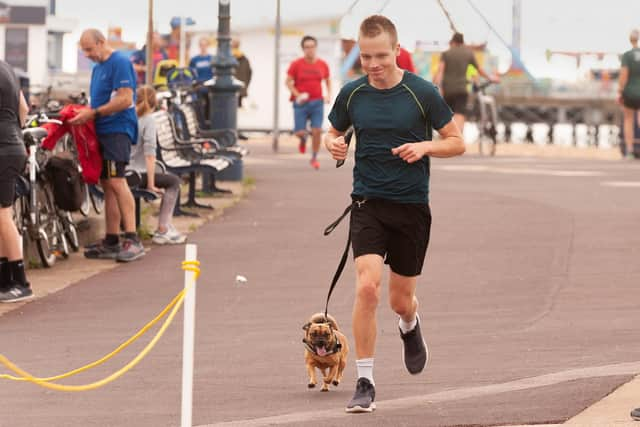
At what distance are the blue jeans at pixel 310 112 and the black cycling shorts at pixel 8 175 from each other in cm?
1433

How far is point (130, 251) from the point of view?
1501cm

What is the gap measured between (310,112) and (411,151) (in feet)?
61.5

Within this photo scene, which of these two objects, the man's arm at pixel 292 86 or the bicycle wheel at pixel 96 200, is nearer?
the bicycle wheel at pixel 96 200

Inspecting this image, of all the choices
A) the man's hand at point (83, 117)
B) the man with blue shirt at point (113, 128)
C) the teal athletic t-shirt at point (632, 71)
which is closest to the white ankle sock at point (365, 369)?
the man with blue shirt at point (113, 128)

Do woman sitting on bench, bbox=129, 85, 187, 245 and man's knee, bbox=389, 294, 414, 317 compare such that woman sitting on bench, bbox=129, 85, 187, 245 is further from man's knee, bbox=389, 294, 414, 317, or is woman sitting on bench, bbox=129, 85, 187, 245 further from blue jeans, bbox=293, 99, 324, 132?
blue jeans, bbox=293, 99, 324, 132

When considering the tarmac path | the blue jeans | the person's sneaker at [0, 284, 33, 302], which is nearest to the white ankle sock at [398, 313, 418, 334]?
the tarmac path

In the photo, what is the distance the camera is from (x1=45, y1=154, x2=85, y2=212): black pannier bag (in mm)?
14930

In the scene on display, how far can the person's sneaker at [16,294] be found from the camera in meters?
12.4

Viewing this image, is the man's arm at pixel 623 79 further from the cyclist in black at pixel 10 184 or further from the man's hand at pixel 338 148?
the man's hand at pixel 338 148

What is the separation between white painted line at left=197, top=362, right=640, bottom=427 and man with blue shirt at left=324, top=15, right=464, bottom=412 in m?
0.17

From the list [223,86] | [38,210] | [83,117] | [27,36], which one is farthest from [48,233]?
[27,36]

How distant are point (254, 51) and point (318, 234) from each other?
92.0ft

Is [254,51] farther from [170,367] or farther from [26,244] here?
[170,367]

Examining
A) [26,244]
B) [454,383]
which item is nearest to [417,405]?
[454,383]
